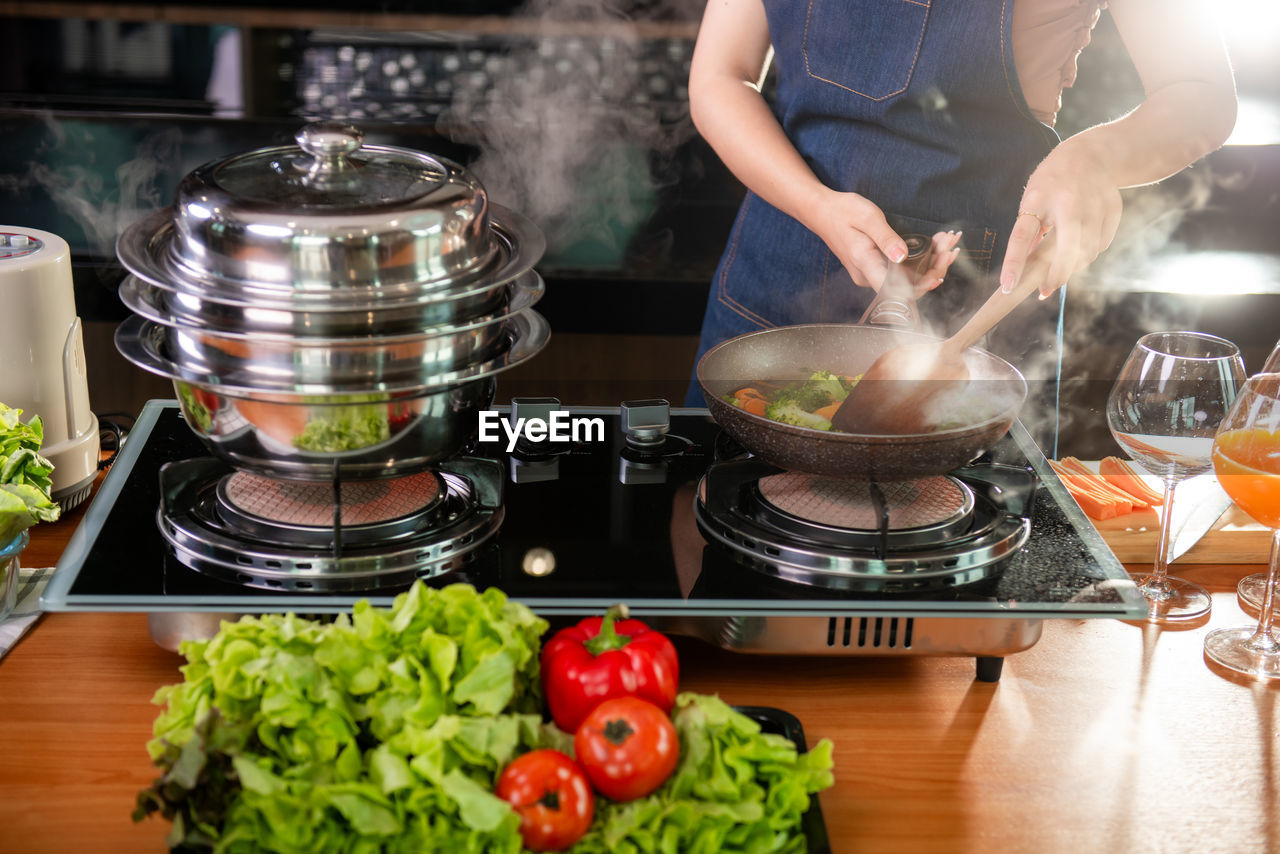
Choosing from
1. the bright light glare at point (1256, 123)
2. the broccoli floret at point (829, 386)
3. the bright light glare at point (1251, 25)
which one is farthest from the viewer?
the bright light glare at point (1256, 123)

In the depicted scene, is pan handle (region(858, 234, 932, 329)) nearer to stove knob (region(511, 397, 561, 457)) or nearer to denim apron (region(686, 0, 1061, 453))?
denim apron (region(686, 0, 1061, 453))

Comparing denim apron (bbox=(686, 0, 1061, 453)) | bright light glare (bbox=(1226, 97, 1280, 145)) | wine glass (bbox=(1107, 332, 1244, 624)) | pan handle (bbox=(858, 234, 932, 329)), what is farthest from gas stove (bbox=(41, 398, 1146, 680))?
bright light glare (bbox=(1226, 97, 1280, 145))

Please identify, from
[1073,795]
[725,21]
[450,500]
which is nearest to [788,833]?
[1073,795]

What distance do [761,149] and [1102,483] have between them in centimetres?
71

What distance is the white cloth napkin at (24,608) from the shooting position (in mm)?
1053

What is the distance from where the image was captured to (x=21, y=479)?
107 centimetres

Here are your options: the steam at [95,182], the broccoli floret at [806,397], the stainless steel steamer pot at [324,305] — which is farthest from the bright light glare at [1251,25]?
the steam at [95,182]

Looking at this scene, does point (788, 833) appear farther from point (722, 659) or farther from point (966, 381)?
point (966, 381)

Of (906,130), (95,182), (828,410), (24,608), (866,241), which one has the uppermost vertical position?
(906,130)

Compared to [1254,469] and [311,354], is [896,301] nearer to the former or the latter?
[1254,469]

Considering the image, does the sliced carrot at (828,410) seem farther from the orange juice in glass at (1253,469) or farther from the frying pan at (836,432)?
the orange juice in glass at (1253,469)

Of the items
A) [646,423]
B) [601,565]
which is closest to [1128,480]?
[646,423]

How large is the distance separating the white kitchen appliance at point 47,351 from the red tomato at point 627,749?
835mm

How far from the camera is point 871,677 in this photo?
1073 millimetres
